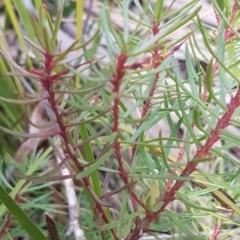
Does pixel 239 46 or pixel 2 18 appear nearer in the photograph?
pixel 239 46

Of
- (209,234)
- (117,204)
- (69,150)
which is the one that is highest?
(69,150)

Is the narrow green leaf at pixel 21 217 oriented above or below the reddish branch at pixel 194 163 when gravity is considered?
below

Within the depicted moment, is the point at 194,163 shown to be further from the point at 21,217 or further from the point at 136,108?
the point at 21,217

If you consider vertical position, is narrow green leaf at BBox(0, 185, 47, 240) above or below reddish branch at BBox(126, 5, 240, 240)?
below

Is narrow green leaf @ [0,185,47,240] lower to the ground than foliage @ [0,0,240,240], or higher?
lower

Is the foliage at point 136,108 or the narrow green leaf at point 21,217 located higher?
the foliage at point 136,108

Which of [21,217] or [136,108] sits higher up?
[136,108]

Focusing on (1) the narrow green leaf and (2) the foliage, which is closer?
(2) the foliage

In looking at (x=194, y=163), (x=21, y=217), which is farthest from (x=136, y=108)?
(x=21, y=217)

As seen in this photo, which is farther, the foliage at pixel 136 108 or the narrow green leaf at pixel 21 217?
the narrow green leaf at pixel 21 217

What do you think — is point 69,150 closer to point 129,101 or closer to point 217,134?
point 217,134

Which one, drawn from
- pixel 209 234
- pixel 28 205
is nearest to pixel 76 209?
pixel 28 205
